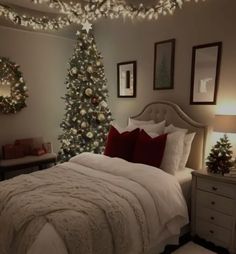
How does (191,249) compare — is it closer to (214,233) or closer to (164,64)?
(214,233)

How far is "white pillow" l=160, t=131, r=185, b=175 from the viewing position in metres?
2.98

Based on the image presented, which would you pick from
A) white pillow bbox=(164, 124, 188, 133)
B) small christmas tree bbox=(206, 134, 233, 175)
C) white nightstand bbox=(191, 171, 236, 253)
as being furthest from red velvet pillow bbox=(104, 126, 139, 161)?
small christmas tree bbox=(206, 134, 233, 175)

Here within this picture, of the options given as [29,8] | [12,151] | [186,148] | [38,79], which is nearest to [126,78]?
[38,79]

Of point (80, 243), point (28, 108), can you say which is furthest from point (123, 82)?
point (80, 243)

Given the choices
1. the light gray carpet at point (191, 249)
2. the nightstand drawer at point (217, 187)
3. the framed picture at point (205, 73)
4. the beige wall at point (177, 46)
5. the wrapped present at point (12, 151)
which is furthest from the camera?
the wrapped present at point (12, 151)

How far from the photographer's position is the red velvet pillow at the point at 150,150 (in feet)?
9.71

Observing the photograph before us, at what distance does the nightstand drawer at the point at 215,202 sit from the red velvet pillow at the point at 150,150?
1.94ft

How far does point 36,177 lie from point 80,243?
1.16 metres

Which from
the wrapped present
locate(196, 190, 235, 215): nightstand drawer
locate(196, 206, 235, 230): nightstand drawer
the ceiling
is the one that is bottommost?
locate(196, 206, 235, 230): nightstand drawer

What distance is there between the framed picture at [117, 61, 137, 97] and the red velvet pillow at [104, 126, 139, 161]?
125cm

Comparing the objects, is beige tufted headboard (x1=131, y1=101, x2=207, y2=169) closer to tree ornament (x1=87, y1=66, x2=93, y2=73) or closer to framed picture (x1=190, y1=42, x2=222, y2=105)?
framed picture (x1=190, y1=42, x2=222, y2=105)

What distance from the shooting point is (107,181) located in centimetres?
256

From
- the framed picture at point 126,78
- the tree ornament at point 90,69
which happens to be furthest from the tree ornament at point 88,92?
the framed picture at point 126,78

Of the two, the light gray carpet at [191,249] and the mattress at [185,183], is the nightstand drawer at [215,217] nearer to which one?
the mattress at [185,183]
